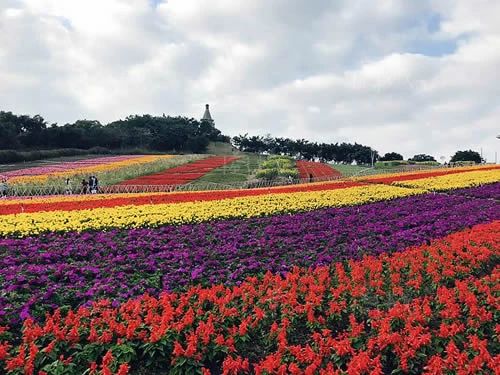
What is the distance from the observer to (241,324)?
611 cm

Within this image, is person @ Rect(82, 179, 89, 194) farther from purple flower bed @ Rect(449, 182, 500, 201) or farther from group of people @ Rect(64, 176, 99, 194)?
purple flower bed @ Rect(449, 182, 500, 201)

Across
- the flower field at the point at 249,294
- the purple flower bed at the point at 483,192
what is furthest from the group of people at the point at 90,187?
the purple flower bed at the point at 483,192

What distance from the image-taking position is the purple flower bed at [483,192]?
61.9 feet

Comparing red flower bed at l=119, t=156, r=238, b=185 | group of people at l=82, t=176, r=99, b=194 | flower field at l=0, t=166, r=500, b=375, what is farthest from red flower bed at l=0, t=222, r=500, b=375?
red flower bed at l=119, t=156, r=238, b=185

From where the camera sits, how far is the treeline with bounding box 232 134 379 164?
81.6m

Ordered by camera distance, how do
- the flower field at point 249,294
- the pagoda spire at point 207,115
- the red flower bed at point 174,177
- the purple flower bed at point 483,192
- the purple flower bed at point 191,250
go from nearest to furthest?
1. the flower field at point 249,294
2. the purple flower bed at point 191,250
3. the purple flower bed at point 483,192
4. the red flower bed at point 174,177
5. the pagoda spire at point 207,115

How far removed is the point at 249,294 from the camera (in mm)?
7121

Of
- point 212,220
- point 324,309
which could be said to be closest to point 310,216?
point 212,220

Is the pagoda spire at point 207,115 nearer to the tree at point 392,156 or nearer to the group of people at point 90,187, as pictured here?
the tree at point 392,156

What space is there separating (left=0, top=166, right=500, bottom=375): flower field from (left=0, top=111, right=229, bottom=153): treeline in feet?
164

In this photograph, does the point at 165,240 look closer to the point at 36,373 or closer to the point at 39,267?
the point at 39,267

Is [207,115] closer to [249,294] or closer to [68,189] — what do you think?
[68,189]

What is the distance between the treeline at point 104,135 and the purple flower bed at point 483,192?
48688 mm

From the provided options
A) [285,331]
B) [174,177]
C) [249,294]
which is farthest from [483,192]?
[174,177]
